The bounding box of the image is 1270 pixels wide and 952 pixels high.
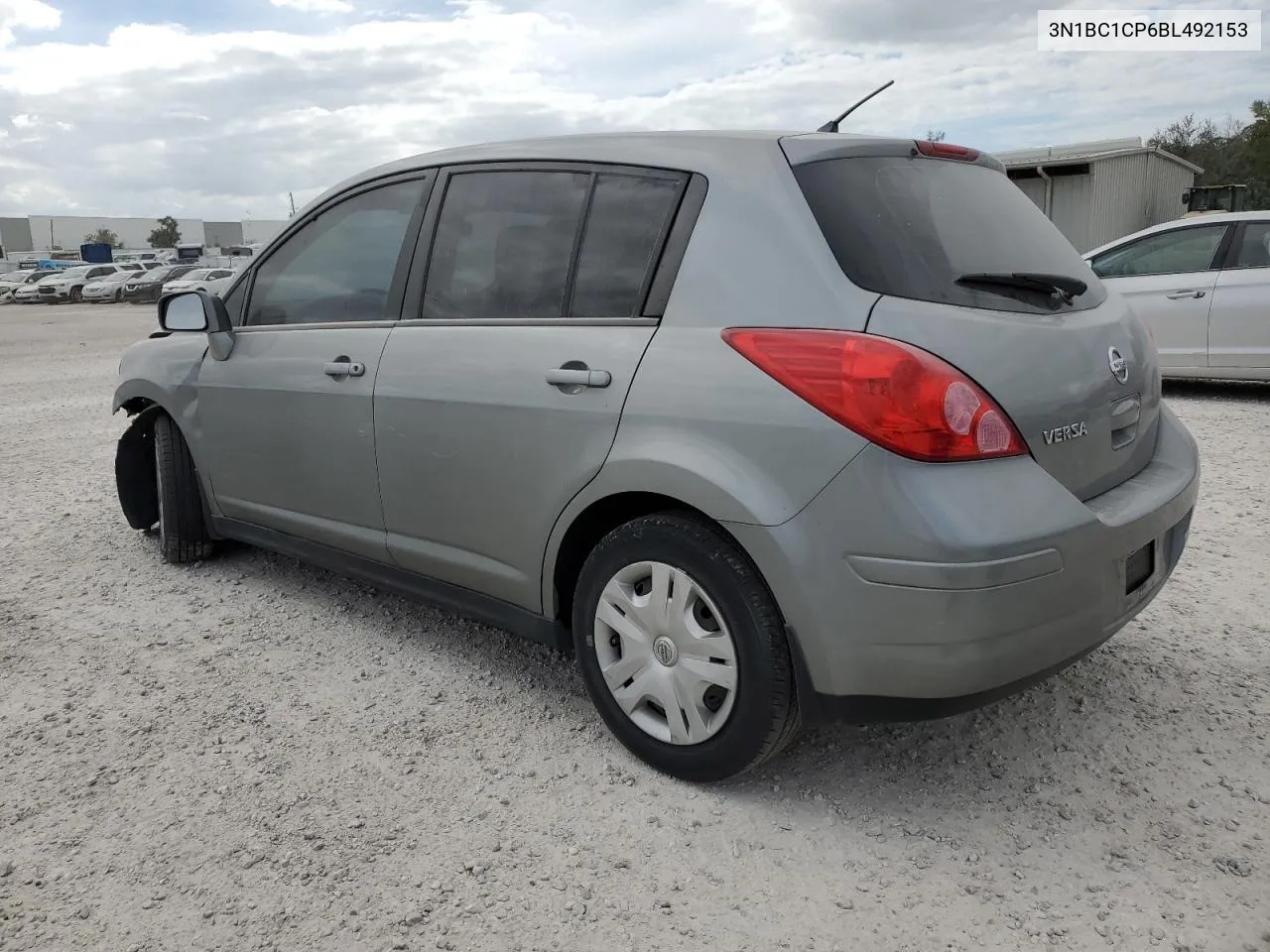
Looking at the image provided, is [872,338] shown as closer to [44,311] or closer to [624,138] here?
[624,138]

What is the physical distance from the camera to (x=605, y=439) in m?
2.65

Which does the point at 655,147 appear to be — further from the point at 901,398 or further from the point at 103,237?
the point at 103,237

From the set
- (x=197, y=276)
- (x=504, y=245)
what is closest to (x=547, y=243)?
(x=504, y=245)

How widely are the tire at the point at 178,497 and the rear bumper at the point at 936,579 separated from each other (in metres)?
3.10

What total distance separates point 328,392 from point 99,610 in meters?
1.53

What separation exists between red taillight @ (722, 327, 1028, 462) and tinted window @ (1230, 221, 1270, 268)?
7016 millimetres

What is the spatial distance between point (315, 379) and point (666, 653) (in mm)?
1756

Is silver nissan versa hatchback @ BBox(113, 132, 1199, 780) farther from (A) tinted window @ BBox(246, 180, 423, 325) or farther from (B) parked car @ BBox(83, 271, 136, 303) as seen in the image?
(B) parked car @ BBox(83, 271, 136, 303)

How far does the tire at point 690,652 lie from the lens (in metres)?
2.41

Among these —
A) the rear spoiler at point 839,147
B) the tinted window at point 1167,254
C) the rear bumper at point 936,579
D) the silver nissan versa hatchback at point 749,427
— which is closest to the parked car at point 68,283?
the tinted window at point 1167,254

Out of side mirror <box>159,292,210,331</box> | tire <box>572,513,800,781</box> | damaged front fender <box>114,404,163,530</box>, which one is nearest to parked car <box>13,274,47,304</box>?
damaged front fender <box>114,404,163,530</box>

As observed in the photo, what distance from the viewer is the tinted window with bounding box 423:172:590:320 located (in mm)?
2943

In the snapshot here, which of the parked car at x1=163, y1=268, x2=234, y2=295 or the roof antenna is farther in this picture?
the parked car at x1=163, y1=268, x2=234, y2=295

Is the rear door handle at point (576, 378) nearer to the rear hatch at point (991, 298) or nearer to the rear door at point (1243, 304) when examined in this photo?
the rear hatch at point (991, 298)
